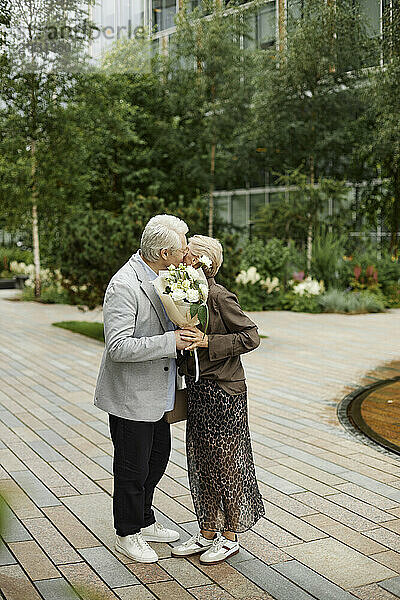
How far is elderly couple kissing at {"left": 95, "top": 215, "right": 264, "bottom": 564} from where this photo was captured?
10.4 ft

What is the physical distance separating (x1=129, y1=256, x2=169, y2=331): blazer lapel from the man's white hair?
0.10 meters

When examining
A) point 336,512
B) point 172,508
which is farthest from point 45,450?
A: point 336,512

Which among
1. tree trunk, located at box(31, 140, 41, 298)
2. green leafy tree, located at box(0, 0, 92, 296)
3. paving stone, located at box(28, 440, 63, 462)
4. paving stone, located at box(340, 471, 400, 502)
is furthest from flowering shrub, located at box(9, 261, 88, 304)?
paving stone, located at box(340, 471, 400, 502)

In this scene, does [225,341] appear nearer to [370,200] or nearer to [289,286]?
[289,286]

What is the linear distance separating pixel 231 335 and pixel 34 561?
134 cm

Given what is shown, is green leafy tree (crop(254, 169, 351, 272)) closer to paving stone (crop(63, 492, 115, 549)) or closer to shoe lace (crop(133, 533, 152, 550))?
paving stone (crop(63, 492, 115, 549))

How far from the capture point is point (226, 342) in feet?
10.6

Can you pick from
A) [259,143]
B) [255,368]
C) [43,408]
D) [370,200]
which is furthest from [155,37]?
[43,408]

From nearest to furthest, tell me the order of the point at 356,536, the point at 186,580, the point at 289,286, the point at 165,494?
the point at 186,580, the point at 356,536, the point at 165,494, the point at 289,286

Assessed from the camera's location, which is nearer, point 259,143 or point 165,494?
point 165,494

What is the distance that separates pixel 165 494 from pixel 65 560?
1.10 meters

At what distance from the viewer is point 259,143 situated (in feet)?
63.7

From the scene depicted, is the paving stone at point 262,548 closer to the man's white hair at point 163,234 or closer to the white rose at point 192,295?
the white rose at point 192,295

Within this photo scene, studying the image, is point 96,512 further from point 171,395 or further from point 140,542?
point 171,395
